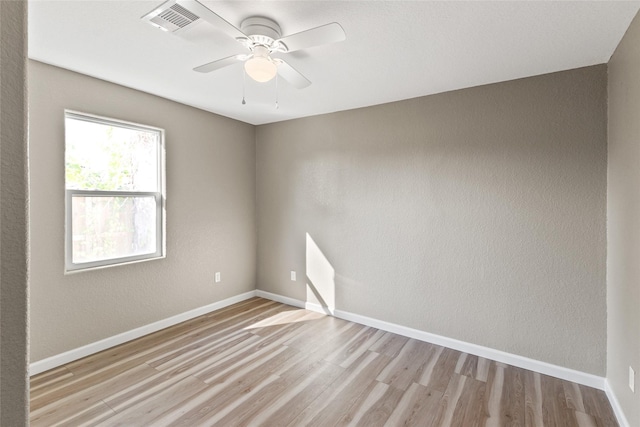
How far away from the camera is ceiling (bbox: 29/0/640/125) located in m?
1.75

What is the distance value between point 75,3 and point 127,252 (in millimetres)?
2189

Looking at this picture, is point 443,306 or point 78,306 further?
point 443,306

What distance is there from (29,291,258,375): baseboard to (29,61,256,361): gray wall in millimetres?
46

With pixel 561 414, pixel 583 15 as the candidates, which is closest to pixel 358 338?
pixel 561 414

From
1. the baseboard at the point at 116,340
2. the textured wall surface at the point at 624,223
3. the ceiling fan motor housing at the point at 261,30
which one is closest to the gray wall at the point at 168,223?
the baseboard at the point at 116,340

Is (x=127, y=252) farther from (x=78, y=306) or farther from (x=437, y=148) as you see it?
(x=437, y=148)

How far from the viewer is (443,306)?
3031mm

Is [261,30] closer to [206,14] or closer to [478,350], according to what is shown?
[206,14]

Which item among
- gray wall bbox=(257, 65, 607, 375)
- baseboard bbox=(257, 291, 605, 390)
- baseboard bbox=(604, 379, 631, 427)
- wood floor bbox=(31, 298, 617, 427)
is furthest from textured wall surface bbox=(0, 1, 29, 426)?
baseboard bbox=(257, 291, 605, 390)

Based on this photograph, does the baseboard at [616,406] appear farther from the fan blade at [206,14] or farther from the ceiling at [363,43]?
the fan blade at [206,14]

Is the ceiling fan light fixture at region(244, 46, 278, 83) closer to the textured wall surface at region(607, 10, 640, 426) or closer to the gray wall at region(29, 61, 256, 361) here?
the gray wall at region(29, 61, 256, 361)

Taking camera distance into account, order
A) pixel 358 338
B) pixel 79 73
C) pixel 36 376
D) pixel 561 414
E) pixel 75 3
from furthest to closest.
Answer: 1. pixel 358 338
2. pixel 79 73
3. pixel 36 376
4. pixel 561 414
5. pixel 75 3

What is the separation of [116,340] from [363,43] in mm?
3382

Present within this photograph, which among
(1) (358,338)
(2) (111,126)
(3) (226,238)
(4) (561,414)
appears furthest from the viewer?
(3) (226,238)
